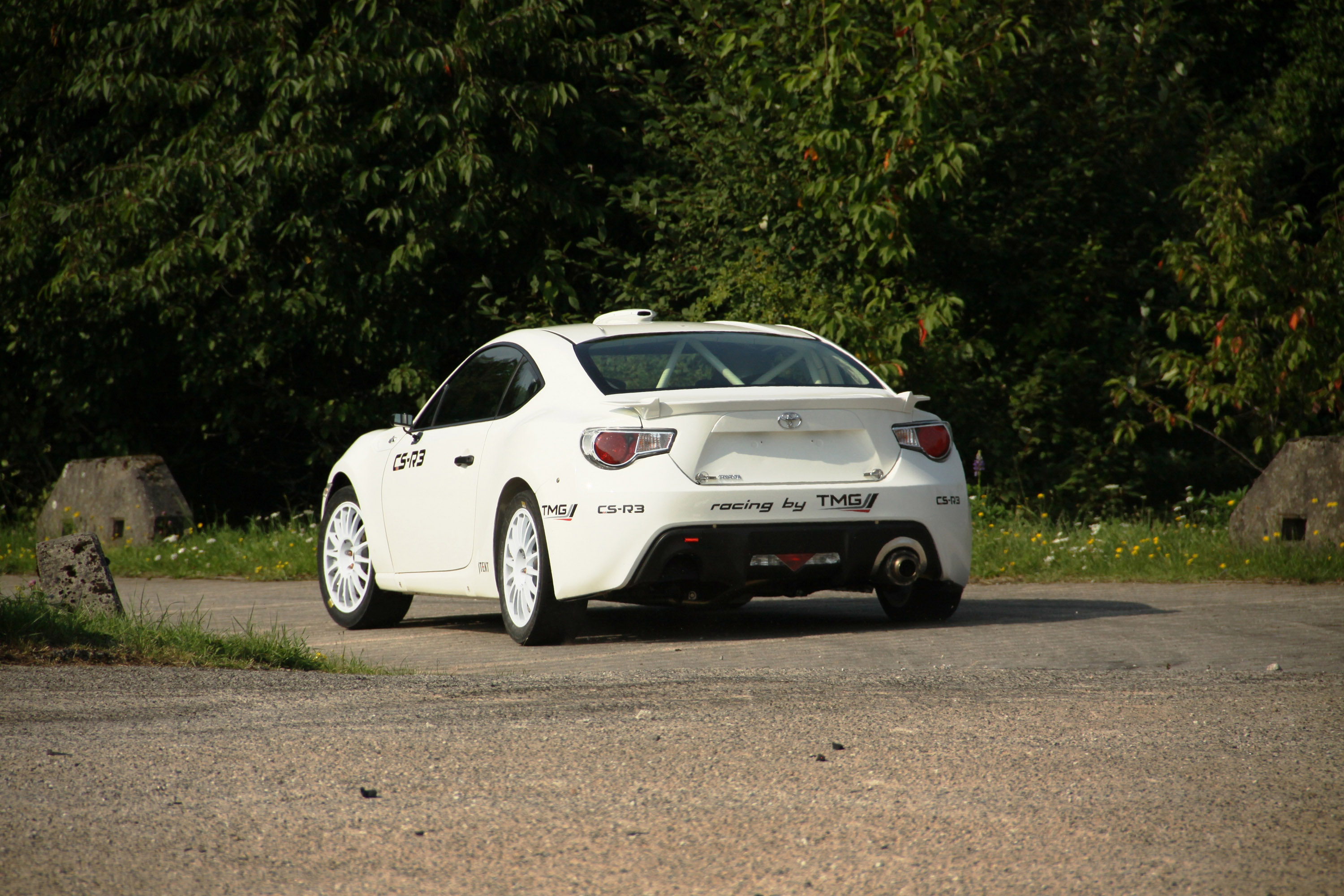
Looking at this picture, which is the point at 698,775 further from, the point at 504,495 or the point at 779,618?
the point at 779,618

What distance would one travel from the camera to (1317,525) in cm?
1025

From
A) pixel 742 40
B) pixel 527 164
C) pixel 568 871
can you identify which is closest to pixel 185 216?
pixel 527 164

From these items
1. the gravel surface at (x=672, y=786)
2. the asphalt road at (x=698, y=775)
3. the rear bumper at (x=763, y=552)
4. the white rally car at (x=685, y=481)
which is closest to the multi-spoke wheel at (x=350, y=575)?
the white rally car at (x=685, y=481)

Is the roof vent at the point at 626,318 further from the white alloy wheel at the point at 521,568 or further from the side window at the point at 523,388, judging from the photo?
the white alloy wheel at the point at 521,568

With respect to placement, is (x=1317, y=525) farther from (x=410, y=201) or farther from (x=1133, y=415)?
(x=410, y=201)

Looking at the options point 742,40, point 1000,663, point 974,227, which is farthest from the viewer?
point 974,227

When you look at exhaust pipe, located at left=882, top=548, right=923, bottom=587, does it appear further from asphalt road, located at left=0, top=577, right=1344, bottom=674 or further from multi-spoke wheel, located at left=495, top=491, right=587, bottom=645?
multi-spoke wheel, located at left=495, top=491, right=587, bottom=645

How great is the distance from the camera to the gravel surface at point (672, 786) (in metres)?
3.17

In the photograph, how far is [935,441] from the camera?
7.21 metres

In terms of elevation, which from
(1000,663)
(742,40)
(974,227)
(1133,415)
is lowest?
(1000,663)

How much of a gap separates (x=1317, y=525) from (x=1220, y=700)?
5808mm

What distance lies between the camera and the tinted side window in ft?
25.1

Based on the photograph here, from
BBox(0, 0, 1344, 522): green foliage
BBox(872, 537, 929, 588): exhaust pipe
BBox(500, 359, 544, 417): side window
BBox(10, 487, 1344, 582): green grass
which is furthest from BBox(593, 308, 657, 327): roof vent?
BBox(0, 0, 1344, 522): green foliage

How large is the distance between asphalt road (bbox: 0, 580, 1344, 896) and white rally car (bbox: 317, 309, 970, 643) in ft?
1.51
